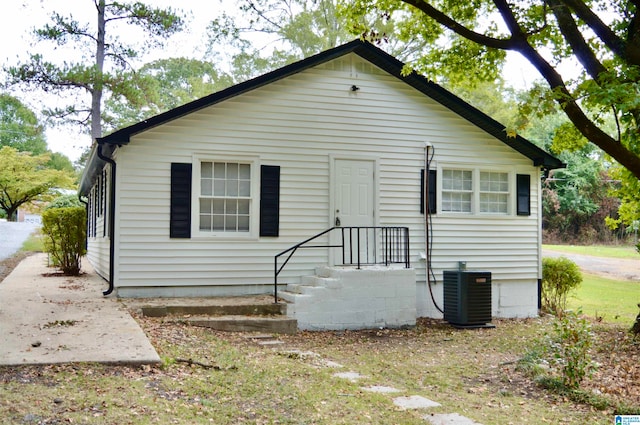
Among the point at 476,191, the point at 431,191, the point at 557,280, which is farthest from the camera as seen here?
the point at 557,280

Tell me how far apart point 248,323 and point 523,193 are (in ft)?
22.1

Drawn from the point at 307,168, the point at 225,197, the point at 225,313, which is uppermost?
the point at 307,168

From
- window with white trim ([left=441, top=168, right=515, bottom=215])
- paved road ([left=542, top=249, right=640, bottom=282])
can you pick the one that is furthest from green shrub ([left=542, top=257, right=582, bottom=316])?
paved road ([left=542, top=249, right=640, bottom=282])

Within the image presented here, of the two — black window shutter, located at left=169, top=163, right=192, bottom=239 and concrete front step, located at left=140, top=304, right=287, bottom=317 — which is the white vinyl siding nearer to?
black window shutter, located at left=169, top=163, right=192, bottom=239

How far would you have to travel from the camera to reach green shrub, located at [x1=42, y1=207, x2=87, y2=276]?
14031 mm

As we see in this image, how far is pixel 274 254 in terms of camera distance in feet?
34.8

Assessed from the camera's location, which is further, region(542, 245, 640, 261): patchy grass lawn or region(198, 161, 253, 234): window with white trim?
region(542, 245, 640, 261): patchy grass lawn

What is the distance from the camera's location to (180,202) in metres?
10.1

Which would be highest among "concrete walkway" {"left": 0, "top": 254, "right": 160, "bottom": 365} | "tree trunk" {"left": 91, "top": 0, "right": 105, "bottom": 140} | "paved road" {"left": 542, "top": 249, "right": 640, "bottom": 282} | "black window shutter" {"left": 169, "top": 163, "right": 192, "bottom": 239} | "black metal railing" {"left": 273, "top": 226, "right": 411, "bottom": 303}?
"tree trunk" {"left": 91, "top": 0, "right": 105, "bottom": 140}

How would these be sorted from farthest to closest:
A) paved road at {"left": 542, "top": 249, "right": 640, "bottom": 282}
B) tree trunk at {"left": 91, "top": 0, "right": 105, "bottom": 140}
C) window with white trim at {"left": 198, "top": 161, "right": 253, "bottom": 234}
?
tree trunk at {"left": 91, "top": 0, "right": 105, "bottom": 140}
paved road at {"left": 542, "top": 249, "right": 640, "bottom": 282}
window with white trim at {"left": 198, "top": 161, "right": 253, "bottom": 234}

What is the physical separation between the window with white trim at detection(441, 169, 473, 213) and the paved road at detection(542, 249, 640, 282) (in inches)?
419

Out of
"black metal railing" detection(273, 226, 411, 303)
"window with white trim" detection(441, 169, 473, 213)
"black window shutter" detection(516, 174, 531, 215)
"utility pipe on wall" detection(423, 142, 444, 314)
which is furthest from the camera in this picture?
"black window shutter" detection(516, 174, 531, 215)

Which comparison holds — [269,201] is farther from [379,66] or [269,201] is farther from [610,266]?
[610,266]

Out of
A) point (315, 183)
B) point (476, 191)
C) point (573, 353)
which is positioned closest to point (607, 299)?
point (476, 191)
